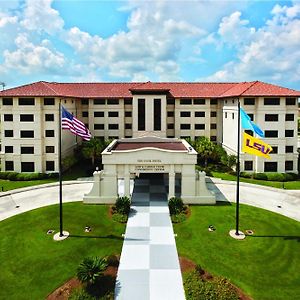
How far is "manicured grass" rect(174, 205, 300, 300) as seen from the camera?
21.9 metres

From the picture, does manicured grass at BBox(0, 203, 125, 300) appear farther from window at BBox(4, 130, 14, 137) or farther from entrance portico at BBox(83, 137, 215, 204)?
window at BBox(4, 130, 14, 137)

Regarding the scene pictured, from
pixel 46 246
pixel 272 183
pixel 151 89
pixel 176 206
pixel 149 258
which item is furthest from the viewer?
pixel 151 89

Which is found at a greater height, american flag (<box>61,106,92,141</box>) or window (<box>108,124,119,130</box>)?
window (<box>108,124,119,130</box>)

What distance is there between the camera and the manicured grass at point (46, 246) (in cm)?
2191

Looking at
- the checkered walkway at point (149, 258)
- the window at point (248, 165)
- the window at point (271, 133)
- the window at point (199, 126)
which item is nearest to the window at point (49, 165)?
the checkered walkway at point (149, 258)

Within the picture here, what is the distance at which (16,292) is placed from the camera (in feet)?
68.7

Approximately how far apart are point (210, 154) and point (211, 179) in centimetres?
824

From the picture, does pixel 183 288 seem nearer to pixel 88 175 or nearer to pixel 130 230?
pixel 130 230

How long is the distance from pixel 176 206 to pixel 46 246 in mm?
14173

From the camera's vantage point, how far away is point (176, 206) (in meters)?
34.7

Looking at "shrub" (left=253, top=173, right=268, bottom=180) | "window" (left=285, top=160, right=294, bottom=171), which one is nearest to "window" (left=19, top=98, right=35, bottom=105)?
"shrub" (left=253, top=173, right=268, bottom=180)

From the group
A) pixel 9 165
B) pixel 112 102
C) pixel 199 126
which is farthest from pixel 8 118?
pixel 199 126

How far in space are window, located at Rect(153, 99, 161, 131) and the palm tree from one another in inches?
1508

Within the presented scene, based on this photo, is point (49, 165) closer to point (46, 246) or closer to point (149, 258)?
point (46, 246)
